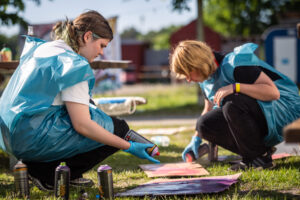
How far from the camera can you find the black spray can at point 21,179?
2.47m

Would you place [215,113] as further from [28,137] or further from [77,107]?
[28,137]

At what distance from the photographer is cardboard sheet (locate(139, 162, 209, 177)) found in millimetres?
3258

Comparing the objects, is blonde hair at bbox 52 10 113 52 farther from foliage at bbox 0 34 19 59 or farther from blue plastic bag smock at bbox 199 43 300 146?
foliage at bbox 0 34 19 59

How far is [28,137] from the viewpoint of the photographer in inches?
98.0

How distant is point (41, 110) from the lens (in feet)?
8.11

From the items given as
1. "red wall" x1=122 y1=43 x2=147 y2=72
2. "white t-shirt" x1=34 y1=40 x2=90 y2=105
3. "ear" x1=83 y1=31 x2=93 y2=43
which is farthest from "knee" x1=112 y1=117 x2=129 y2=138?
"red wall" x1=122 y1=43 x2=147 y2=72

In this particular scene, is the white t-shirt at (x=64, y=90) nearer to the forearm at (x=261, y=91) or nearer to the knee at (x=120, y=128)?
the knee at (x=120, y=128)

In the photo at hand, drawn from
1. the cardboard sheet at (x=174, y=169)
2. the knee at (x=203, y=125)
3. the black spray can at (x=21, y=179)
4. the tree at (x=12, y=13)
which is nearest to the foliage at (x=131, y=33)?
the tree at (x=12, y=13)

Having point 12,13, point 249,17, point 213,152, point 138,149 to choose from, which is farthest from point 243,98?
point 249,17

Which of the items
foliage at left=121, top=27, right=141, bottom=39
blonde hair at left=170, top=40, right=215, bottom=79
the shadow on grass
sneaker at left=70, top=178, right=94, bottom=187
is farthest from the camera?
foliage at left=121, top=27, right=141, bottom=39

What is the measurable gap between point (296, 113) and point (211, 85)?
69cm

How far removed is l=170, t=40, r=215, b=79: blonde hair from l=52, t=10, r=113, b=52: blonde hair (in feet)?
2.09

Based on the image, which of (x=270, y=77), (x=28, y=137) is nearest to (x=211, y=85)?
(x=270, y=77)

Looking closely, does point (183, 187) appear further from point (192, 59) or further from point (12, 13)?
point (12, 13)
